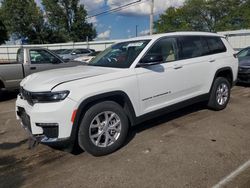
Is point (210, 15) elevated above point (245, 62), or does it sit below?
above

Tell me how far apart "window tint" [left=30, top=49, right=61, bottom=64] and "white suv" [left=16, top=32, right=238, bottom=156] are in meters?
3.76

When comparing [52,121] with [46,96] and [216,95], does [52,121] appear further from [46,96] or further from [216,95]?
[216,95]

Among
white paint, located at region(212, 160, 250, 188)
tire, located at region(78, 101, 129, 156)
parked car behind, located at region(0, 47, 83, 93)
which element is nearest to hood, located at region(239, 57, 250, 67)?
parked car behind, located at region(0, 47, 83, 93)

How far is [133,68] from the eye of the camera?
418 centimetres

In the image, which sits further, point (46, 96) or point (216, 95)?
point (216, 95)

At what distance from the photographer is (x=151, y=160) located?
12.2 feet

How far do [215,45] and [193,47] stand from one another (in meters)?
0.85

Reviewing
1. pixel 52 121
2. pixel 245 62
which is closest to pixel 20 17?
pixel 245 62

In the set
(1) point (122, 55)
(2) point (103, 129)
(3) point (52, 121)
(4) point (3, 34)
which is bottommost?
(2) point (103, 129)

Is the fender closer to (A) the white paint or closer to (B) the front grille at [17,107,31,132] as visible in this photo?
(B) the front grille at [17,107,31,132]

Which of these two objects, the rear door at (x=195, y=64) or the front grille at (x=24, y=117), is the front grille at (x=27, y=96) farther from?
the rear door at (x=195, y=64)

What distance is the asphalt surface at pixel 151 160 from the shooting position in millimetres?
3236

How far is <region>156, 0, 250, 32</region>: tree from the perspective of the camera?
132 feet

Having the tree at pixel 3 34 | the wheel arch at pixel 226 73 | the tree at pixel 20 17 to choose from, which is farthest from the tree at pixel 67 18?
the wheel arch at pixel 226 73
